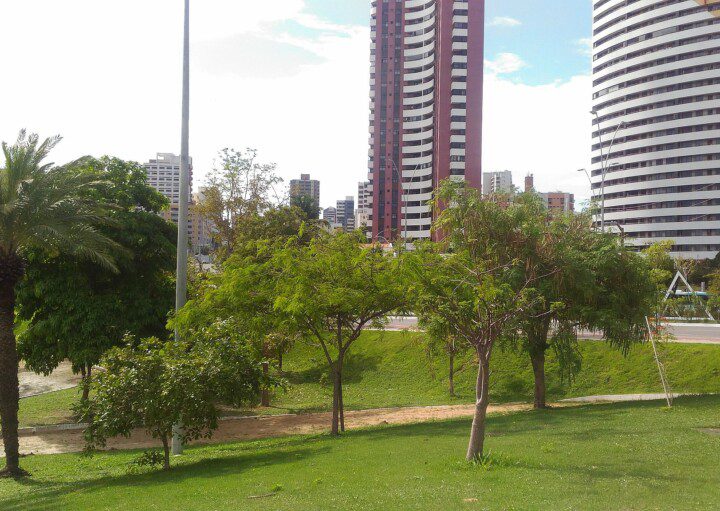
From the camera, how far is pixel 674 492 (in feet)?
27.3

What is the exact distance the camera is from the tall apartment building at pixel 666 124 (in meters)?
81.9

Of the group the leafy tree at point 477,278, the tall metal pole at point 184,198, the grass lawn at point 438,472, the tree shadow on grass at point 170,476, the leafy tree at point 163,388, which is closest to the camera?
the grass lawn at point 438,472

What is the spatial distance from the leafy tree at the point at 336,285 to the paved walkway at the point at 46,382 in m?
19.9

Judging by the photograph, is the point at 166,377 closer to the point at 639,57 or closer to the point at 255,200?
the point at 255,200

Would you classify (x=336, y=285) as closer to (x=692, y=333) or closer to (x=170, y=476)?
(x=170, y=476)

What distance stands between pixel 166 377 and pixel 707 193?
280 feet

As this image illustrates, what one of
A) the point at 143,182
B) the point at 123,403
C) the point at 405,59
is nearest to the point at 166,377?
the point at 123,403

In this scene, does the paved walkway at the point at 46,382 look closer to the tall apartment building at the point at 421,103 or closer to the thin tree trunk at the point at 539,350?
the thin tree trunk at the point at 539,350

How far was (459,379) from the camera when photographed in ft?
86.9

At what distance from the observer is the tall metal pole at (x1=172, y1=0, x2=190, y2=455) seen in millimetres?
16406

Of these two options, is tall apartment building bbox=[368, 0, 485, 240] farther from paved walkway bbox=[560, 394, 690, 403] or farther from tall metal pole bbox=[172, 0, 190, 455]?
tall metal pole bbox=[172, 0, 190, 455]

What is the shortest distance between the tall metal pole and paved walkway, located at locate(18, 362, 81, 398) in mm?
→ 17697

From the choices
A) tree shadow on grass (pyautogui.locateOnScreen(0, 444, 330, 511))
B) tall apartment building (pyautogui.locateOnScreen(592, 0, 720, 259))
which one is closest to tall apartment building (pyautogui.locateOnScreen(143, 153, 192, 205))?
tall apartment building (pyautogui.locateOnScreen(592, 0, 720, 259))

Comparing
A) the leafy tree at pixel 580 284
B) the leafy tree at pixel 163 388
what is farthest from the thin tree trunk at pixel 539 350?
the leafy tree at pixel 163 388
